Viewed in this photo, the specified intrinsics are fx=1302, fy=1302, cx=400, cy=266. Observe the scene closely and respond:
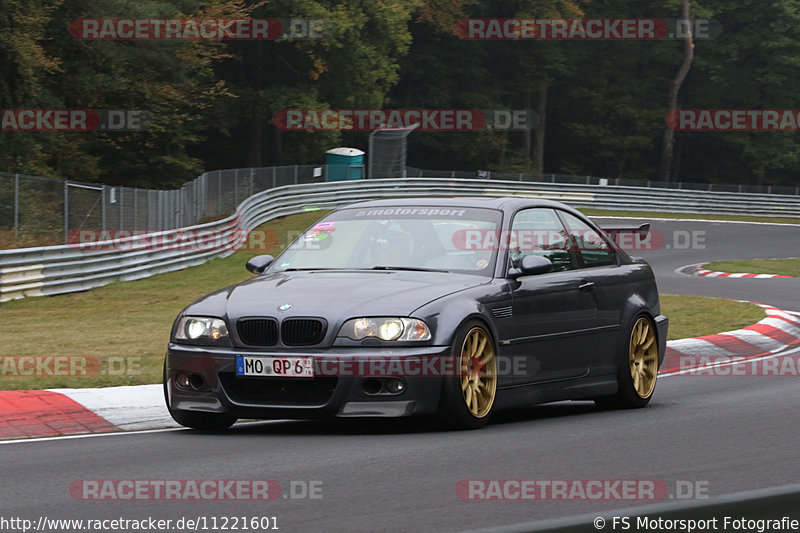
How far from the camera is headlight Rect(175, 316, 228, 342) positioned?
25.8ft

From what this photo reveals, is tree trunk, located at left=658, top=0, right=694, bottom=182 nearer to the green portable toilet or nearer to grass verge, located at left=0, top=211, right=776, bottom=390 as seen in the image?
the green portable toilet

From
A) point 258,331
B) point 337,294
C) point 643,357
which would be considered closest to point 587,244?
point 643,357

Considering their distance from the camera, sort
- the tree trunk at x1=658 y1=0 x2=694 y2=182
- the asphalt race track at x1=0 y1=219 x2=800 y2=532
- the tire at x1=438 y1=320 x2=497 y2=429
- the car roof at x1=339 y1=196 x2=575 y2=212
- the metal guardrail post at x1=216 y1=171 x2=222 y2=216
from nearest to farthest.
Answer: the asphalt race track at x1=0 y1=219 x2=800 y2=532 → the tire at x1=438 y1=320 x2=497 y2=429 → the car roof at x1=339 y1=196 x2=575 y2=212 → the metal guardrail post at x1=216 y1=171 x2=222 y2=216 → the tree trunk at x1=658 y1=0 x2=694 y2=182

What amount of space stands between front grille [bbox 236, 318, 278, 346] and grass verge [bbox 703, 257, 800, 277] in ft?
78.4

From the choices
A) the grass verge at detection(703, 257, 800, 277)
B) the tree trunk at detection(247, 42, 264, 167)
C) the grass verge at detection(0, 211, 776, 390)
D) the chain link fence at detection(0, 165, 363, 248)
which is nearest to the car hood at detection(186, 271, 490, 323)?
the grass verge at detection(0, 211, 776, 390)

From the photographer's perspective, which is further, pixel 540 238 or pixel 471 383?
pixel 540 238

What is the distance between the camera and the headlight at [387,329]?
760 centimetres

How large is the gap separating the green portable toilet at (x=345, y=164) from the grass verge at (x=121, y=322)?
69.1 feet

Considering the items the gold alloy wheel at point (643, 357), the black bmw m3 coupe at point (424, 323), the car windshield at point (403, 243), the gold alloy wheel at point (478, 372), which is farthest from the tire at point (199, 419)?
the gold alloy wheel at point (643, 357)

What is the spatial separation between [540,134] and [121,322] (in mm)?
56644

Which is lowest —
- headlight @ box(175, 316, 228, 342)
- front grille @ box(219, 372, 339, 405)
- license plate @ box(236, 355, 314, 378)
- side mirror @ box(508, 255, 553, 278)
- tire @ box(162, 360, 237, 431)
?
tire @ box(162, 360, 237, 431)

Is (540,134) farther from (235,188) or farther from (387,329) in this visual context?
(387,329)

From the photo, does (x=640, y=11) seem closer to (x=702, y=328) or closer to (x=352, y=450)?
(x=702, y=328)

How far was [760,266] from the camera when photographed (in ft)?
105
